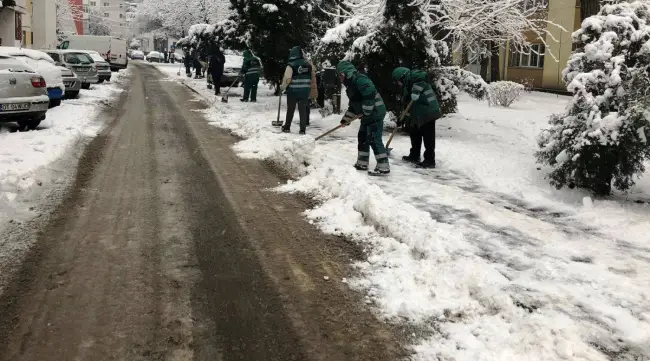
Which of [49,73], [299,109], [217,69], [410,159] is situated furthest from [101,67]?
[410,159]

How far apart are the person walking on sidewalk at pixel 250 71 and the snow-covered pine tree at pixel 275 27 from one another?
0.29m

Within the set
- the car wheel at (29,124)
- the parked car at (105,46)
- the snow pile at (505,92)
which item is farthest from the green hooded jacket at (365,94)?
the parked car at (105,46)

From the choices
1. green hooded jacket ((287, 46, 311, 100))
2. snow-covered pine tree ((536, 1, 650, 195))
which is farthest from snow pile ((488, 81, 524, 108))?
snow-covered pine tree ((536, 1, 650, 195))

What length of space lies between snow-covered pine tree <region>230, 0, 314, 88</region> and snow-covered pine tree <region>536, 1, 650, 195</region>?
10738 millimetres

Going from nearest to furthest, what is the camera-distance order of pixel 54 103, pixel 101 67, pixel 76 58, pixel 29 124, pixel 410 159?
pixel 410 159
pixel 29 124
pixel 54 103
pixel 76 58
pixel 101 67

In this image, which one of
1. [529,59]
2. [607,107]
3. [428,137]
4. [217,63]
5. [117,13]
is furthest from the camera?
[117,13]

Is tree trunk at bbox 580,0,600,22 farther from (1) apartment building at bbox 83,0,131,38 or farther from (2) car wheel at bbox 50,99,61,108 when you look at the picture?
(1) apartment building at bbox 83,0,131,38

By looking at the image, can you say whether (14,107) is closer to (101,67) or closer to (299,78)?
Result: (299,78)

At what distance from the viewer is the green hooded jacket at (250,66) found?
1681 cm

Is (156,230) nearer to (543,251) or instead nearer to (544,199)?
(543,251)

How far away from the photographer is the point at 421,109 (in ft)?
26.9

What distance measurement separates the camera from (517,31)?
554 inches

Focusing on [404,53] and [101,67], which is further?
[101,67]

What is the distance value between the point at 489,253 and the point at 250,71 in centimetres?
1366
